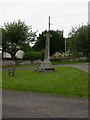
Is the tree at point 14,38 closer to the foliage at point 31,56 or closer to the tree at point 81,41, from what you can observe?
the foliage at point 31,56

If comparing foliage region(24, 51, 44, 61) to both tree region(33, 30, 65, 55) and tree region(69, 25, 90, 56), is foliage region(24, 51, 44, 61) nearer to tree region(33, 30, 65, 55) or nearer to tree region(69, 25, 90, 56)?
tree region(69, 25, 90, 56)

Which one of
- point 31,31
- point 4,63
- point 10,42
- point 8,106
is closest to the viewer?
point 8,106

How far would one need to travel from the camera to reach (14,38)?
181ft

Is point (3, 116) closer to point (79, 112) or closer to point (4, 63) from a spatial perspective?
point (79, 112)

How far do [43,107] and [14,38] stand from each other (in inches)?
1743

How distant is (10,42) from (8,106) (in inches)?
1728

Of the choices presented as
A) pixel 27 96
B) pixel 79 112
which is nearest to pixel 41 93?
pixel 27 96

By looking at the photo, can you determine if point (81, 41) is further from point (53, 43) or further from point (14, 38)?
point (53, 43)

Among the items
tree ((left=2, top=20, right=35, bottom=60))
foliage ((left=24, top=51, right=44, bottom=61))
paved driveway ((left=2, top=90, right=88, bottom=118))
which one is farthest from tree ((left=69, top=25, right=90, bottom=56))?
paved driveway ((left=2, top=90, right=88, bottom=118))

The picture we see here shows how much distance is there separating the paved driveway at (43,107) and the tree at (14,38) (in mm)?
40107

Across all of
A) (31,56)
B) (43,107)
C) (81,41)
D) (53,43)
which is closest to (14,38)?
(31,56)

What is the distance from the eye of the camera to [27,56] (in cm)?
5719

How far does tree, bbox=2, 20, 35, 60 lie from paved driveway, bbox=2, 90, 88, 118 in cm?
4011

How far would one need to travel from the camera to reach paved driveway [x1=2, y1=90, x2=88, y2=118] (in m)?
10.2
